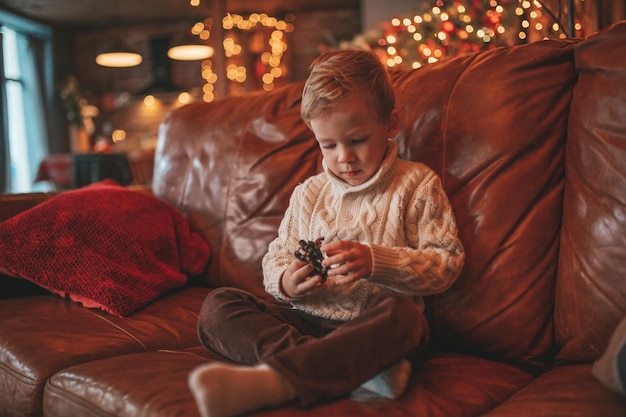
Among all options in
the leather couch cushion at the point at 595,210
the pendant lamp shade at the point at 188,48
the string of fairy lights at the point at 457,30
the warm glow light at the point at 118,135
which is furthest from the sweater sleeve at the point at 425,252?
the warm glow light at the point at 118,135

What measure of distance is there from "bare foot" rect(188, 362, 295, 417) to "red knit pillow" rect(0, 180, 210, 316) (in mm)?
816

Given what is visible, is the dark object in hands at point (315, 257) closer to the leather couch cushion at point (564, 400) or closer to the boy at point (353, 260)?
the boy at point (353, 260)

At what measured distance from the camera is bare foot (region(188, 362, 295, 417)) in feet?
3.09

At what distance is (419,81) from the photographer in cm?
162

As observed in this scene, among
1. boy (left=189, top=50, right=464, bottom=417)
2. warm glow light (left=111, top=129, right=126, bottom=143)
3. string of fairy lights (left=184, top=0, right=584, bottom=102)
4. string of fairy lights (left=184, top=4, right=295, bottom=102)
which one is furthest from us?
Result: warm glow light (left=111, top=129, right=126, bottom=143)

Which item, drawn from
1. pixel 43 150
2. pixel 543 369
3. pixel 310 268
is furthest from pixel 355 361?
pixel 43 150

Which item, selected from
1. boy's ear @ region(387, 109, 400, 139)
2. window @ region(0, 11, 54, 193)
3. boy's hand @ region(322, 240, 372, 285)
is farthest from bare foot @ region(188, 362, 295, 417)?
window @ region(0, 11, 54, 193)

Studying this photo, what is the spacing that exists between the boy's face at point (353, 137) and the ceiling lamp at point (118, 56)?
6013mm

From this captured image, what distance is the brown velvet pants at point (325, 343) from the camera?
1.03 m

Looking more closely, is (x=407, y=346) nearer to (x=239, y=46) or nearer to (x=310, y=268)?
(x=310, y=268)

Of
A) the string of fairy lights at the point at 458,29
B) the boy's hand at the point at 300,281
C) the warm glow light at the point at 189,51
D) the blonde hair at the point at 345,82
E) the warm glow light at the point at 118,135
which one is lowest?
the boy's hand at the point at 300,281

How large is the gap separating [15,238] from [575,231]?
1500mm

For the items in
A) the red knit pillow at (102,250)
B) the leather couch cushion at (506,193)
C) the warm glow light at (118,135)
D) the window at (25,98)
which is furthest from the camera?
the warm glow light at (118,135)

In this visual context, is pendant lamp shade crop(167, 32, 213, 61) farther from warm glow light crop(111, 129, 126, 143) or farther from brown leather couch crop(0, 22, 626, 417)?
brown leather couch crop(0, 22, 626, 417)
